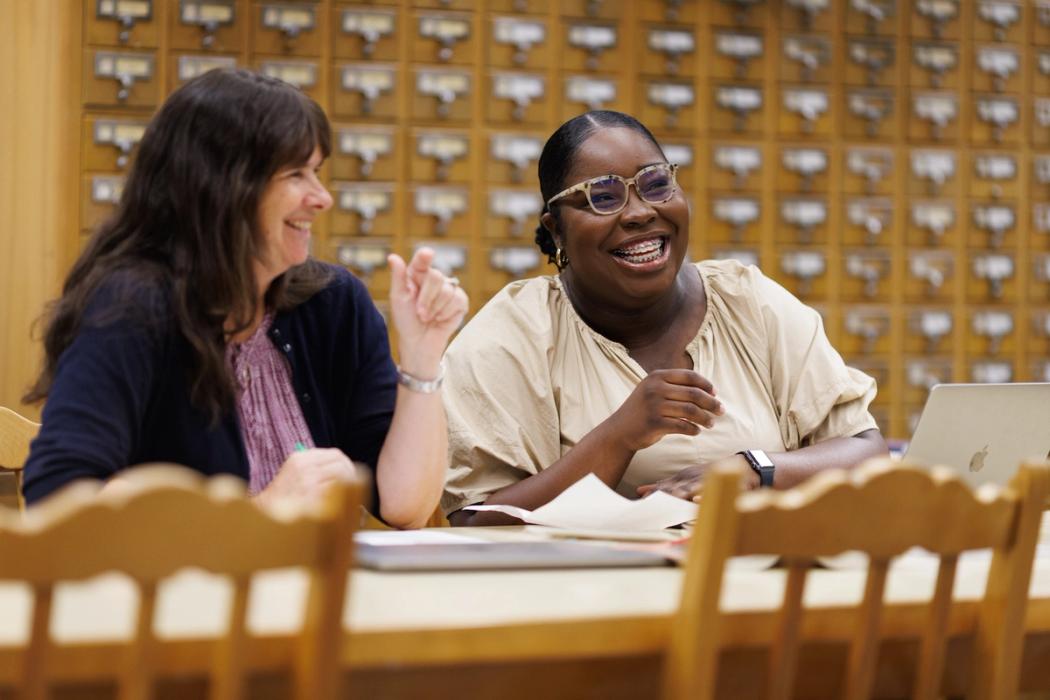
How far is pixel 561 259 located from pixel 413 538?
3.52ft

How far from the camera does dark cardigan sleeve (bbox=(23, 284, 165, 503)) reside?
172 cm

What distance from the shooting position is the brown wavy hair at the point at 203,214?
191 cm

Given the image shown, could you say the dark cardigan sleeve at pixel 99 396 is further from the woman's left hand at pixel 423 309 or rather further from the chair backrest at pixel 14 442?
the chair backrest at pixel 14 442

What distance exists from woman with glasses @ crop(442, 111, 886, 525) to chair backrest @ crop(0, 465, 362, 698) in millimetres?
1229

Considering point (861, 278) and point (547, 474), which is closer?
point (547, 474)

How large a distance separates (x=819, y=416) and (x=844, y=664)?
1184 mm

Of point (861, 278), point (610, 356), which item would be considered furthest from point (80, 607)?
point (861, 278)

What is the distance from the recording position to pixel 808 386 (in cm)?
254

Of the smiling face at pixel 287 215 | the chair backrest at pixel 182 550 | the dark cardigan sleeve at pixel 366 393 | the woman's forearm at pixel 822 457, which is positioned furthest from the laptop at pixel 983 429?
the chair backrest at pixel 182 550

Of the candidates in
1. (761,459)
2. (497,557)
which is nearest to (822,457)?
(761,459)

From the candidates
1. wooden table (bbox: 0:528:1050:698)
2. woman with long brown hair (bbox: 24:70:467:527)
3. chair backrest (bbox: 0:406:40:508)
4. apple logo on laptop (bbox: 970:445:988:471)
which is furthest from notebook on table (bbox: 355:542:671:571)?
chair backrest (bbox: 0:406:40:508)

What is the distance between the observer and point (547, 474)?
7.59 feet

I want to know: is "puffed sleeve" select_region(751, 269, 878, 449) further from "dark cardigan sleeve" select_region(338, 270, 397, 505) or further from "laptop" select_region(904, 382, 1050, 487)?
"dark cardigan sleeve" select_region(338, 270, 397, 505)

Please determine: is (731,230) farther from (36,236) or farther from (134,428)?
(134,428)
